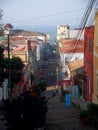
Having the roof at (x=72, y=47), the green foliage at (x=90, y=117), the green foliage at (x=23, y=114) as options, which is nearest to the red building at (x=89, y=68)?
the green foliage at (x=90, y=117)

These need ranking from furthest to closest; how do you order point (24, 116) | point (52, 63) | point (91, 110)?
point (52, 63), point (91, 110), point (24, 116)

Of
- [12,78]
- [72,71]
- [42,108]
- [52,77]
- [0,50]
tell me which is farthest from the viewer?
[52,77]

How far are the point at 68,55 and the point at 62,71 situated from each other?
11.9ft

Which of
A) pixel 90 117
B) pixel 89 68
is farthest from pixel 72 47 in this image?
pixel 90 117

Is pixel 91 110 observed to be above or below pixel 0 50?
below

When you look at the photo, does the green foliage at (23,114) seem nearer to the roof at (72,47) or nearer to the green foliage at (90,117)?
the green foliage at (90,117)

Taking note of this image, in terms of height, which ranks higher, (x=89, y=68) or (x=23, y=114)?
(x=89, y=68)

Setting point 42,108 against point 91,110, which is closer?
point 42,108

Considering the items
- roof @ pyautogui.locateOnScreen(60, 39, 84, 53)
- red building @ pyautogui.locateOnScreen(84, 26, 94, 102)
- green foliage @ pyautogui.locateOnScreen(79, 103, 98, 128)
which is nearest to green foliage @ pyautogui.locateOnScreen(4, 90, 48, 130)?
green foliage @ pyautogui.locateOnScreen(79, 103, 98, 128)

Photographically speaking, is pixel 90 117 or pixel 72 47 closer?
pixel 90 117

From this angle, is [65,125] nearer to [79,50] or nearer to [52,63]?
[79,50]

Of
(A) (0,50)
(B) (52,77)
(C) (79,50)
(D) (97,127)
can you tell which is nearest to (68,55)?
(C) (79,50)

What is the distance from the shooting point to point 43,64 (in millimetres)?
88188

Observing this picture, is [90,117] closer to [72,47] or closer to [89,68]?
[89,68]
